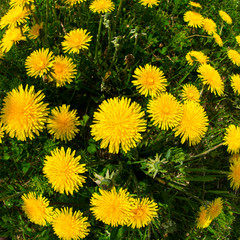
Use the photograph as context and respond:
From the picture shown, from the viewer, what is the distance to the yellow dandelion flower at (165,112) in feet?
5.51

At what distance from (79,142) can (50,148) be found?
328mm

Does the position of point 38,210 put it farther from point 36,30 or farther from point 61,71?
point 36,30

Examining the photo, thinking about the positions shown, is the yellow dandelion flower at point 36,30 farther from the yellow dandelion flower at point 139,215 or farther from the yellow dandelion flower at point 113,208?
the yellow dandelion flower at point 139,215

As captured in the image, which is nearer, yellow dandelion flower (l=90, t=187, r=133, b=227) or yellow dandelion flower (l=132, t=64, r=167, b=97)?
yellow dandelion flower (l=90, t=187, r=133, b=227)

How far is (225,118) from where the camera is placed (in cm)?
293

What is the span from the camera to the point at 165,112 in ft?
5.51

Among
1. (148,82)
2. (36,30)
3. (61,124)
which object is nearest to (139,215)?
(61,124)

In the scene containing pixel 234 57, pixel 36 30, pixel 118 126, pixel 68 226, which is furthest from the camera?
pixel 234 57

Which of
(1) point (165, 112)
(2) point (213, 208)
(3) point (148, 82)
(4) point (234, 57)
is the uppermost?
(4) point (234, 57)

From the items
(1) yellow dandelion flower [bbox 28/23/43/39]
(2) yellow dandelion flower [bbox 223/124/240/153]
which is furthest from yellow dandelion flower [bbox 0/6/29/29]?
(2) yellow dandelion flower [bbox 223/124/240/153]

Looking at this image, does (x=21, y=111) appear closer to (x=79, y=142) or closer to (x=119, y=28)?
(x=79, y=142)

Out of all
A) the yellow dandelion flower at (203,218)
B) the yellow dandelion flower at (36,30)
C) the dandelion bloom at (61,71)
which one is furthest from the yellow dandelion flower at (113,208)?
the yellow dandelion flower at (36,30)

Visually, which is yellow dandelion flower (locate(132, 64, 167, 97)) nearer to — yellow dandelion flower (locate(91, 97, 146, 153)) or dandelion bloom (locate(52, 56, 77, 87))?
yellow dandelion flower (locate(91, 97, 146, 153))

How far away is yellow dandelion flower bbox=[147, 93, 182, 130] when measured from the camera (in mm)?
1680
